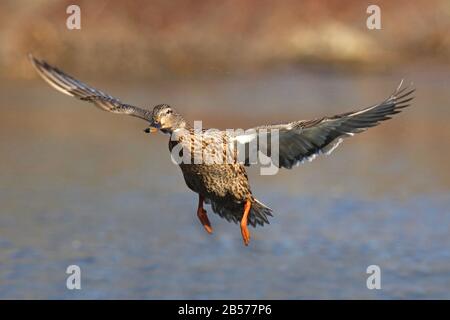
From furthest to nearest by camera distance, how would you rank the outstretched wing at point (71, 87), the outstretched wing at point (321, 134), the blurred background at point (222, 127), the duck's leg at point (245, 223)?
1. the blurred background at point (222, 127)
2. the outstretched wing at point (71, 87)
3. the outstretched wing at point (321, 134)
4. the duck's leg at point (245, 223)

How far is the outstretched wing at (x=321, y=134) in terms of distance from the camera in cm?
788

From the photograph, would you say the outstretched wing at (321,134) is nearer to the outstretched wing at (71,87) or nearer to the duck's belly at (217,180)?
the duck's belly at (217,180)

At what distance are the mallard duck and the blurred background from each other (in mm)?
5619

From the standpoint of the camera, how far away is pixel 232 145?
308 inches

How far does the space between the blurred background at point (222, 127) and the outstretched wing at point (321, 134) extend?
5.61 meters

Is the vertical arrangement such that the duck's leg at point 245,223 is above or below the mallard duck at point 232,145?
below

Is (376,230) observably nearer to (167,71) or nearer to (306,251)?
(306,251)

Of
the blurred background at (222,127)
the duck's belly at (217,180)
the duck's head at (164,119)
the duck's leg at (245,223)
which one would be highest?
the blurred background at (222,127)

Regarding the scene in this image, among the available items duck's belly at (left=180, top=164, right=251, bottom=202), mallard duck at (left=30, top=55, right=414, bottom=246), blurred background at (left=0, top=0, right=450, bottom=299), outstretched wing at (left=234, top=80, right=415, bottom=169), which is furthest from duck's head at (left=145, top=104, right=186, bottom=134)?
blurred background at (left=0, top=0, right=450, bottom=299)

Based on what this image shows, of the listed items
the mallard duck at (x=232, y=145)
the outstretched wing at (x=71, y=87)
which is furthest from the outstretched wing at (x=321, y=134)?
the outstretched wing at (x=71, y=87)

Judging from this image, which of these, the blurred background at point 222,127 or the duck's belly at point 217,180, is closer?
the duck's belly at point 217,180

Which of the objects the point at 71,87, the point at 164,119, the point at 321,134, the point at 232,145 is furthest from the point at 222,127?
the point at 164,119

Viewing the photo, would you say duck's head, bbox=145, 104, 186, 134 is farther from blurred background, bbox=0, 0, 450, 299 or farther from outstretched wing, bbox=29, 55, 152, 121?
blurred background, bbox=0, 0, 450, 299
